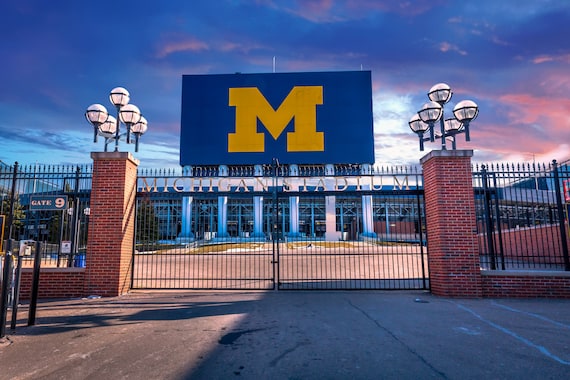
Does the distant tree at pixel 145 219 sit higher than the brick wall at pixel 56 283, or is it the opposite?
the distant tree at pixel 145 219

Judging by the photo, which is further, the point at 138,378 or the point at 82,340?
the point at 82,340

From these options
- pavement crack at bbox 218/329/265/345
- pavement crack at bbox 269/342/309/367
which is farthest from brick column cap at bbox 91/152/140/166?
pavement crack at bbox 269/342/309/367

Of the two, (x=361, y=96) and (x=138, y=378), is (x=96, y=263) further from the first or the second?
(x=361, y=96)

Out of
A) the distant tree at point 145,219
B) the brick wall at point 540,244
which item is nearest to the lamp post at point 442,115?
the brick wall at point 540,244

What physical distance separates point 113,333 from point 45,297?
458 centimetres

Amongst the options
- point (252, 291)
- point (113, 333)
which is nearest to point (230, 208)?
point (252, 291)

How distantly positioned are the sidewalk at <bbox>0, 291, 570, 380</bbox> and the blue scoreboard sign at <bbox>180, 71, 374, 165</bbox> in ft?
73.3

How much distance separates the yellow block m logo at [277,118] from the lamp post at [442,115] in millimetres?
19219

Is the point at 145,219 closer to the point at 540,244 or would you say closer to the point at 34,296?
the point at 34,296

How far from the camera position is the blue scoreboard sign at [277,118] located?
98.2 feet

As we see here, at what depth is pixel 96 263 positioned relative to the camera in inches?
365

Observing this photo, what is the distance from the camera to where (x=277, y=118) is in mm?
29766

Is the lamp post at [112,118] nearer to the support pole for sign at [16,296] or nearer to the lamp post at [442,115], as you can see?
the support pole for sign at [16,296]

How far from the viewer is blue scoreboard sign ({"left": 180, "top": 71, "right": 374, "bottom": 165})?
29938 millimetres
